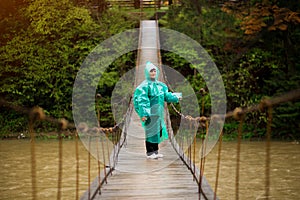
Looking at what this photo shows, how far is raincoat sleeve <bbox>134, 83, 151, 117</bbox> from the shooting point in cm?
408

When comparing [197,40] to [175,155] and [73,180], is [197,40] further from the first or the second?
[175,155]

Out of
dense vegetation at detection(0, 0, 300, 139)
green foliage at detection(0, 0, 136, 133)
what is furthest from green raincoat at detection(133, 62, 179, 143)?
green foliage at detection(0, 0, 136, 133)

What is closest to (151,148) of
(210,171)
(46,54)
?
(210,171)

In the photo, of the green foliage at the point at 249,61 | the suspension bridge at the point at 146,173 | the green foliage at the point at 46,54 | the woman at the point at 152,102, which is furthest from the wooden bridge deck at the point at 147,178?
the green foliage at the point at 46,54

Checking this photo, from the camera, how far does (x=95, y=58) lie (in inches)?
466

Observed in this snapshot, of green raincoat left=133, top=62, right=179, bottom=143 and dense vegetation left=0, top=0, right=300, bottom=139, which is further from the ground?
dense vegetation left=0, top=0, right=300, bottom=139

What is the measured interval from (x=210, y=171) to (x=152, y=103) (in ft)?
12.3

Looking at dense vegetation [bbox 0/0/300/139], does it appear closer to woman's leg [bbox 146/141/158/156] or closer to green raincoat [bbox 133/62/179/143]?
woman's leg [bbox 146/141/158/156]

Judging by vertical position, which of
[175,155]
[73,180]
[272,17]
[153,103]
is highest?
[272,17]

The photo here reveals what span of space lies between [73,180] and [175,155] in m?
2.81

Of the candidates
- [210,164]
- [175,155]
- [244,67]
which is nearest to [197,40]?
[244,67]

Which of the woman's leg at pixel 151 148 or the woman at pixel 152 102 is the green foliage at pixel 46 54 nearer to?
the woman's leg at pixel 151 148

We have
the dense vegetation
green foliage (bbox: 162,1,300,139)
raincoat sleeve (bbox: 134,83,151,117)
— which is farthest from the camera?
the dense vegetation

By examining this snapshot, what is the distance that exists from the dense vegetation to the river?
4.74ft
